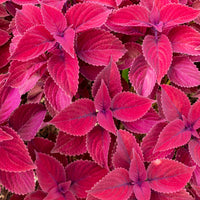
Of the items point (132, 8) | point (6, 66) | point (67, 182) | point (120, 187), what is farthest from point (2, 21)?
point (120, 187)

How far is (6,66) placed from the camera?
99 centimetres

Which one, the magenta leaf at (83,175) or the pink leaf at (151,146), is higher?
the pink leaf at (151,146)

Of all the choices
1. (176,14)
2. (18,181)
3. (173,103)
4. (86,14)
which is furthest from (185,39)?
(18,181)

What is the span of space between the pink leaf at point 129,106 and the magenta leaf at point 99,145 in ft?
0.23

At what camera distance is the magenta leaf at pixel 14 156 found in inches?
28.0

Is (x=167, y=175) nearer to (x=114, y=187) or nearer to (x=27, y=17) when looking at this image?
(x=114, y=187)

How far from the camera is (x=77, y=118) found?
74 centimetres

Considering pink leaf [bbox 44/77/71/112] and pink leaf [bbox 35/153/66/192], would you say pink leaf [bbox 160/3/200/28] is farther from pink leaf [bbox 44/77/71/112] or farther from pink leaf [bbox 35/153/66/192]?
pink leaf [bbox 35/153/66/192]

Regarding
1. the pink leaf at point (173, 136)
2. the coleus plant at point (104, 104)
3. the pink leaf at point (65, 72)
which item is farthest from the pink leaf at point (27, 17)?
the pink leaf at point (173, 136)

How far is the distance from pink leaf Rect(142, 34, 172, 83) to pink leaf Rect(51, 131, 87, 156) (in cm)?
31

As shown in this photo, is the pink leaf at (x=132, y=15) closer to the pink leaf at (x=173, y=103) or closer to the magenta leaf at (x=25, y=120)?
the pink leaf at (x=173, y=103)

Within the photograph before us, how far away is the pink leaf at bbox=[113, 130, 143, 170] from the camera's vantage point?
0.72 metres

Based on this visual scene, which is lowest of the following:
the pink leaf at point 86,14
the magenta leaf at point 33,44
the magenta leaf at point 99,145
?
the magenta leaf at point 99,145

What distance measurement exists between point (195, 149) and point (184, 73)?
0.76 ft
